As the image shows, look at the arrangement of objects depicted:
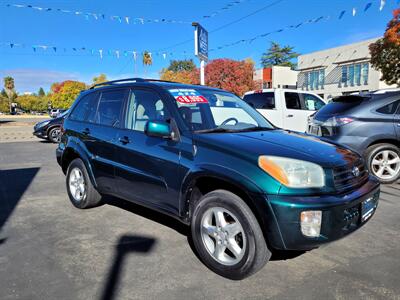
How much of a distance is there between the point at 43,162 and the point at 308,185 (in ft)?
27.4

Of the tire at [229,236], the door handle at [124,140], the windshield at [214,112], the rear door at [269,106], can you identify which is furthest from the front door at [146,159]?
the rear door at [269,106]

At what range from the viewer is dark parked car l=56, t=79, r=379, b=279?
2779 mm

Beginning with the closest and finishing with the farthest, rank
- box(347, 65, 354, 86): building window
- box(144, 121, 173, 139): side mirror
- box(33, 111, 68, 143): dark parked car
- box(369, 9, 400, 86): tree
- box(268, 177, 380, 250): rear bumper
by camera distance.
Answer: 1. box(268, 177, 380, 250): rear bumper
2. box(144, 121, 173, 139): side mirror
3. box(33, 111, 68, 143): dark parked car
4. box(369, 9, 400, 86): tree
5. box(347, 65, 354, 86): building window

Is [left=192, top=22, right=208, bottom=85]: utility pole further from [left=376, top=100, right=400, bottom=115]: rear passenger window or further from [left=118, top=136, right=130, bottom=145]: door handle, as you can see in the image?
[left=118, top=136, right=130, bottom=145]: door handle

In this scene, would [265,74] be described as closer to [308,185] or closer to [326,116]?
[326,116]

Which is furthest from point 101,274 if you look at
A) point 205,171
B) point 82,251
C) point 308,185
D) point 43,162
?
point 43,162

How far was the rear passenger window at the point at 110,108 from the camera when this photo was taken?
435cm

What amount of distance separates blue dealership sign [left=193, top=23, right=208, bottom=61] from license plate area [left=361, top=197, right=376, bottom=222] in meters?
12.5

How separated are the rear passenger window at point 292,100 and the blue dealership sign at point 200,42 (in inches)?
224

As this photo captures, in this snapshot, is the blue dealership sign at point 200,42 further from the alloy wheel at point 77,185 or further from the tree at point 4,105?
the tree at point 4,105

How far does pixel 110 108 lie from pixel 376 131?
4.67 m

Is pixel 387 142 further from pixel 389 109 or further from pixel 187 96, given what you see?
pixel 187 96

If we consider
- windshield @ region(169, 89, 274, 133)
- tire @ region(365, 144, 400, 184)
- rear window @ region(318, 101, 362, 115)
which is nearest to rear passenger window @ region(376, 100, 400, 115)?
rear window @ region(318, 101, 362, 115)

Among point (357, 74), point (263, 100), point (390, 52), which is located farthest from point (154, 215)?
point (357, 74)
